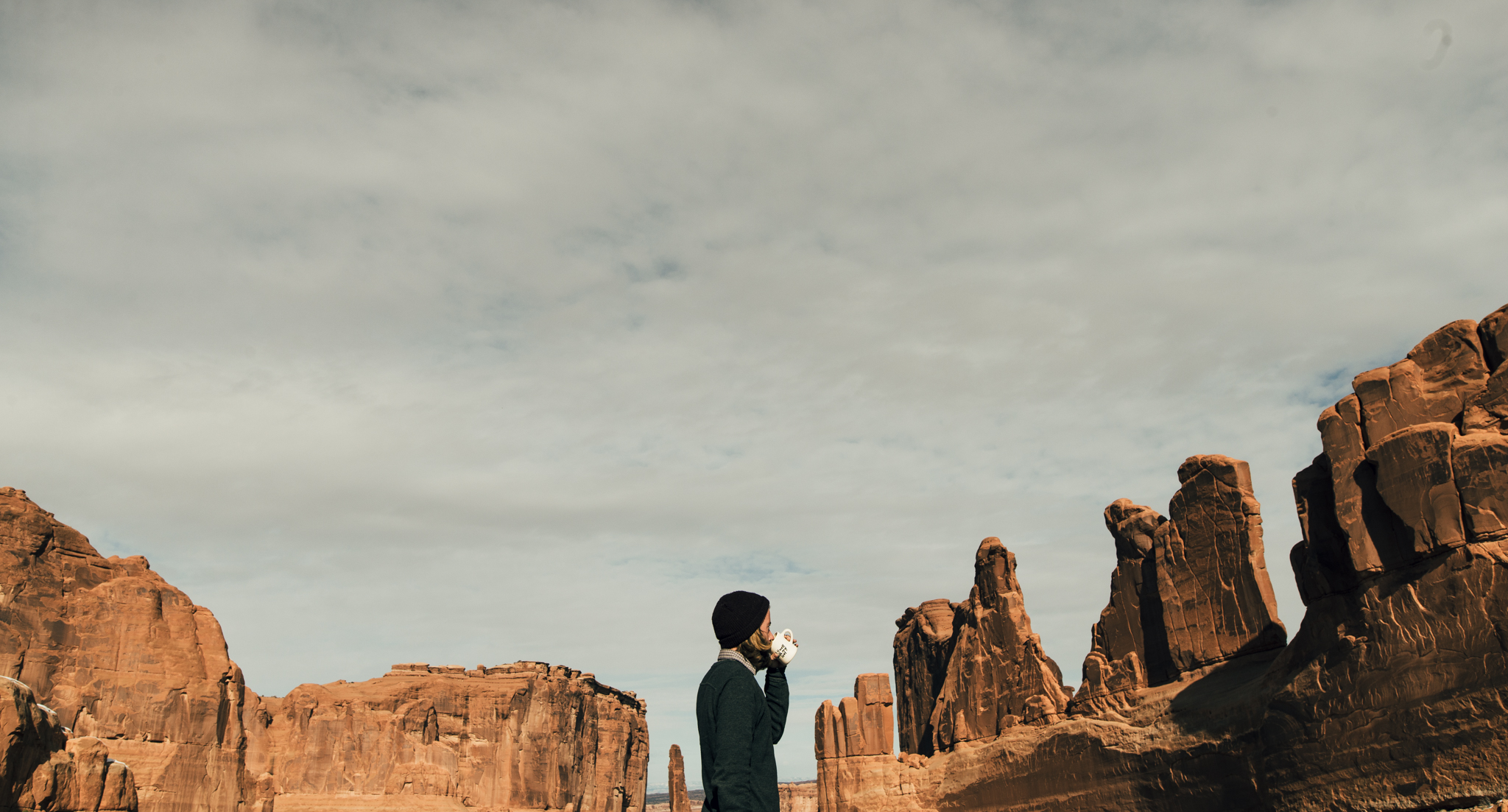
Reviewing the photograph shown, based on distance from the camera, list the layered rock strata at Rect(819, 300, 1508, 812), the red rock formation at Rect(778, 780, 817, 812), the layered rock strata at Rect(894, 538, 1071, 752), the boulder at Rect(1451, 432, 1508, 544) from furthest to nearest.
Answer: the red rock formation at Rect(778, 780, 817, 812) < the layered rock strata at Rect(894, 538, 1071, 752) < the layered rock strata at Rect(819, 300, 1508, 812) < the boulder at Rect(1451, 432, 1508, 544)

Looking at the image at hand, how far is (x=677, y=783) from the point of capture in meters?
120

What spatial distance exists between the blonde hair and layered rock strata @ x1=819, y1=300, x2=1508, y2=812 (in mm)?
18503

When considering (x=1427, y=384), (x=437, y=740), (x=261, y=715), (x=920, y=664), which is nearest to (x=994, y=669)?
(x=920, y=664)

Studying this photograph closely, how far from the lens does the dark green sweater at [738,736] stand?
16.7ft

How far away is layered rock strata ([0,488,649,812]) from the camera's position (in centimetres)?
4925

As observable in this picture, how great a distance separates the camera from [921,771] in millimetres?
52031

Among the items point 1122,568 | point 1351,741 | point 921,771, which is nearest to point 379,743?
point 921,771

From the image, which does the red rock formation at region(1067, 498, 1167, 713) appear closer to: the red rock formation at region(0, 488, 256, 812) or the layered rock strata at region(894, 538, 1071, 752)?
the layered rock strata at region(894, 538, 1071, 752)

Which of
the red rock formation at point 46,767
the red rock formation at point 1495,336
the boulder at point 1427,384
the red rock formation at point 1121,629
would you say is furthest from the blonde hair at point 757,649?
the red rock formation at point 1121,629

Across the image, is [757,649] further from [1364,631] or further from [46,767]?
[1364,631]

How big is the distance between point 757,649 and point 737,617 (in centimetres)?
20

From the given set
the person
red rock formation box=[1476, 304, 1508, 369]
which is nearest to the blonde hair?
the person

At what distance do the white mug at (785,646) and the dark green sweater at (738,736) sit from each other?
16cm

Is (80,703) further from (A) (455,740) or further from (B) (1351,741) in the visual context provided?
(B) (1351,741)
